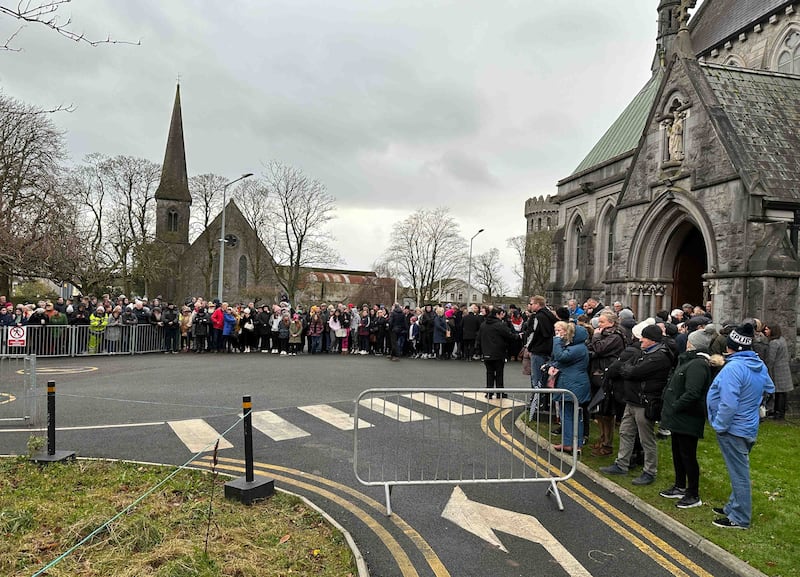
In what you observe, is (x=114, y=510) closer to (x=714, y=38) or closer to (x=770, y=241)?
(x=770, y=241)

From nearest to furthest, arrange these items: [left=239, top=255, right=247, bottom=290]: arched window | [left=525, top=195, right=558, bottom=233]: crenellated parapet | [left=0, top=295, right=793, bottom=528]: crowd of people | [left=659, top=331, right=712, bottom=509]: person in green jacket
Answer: [left=0, top=295, right=793, bottom=528]: crowd of people
[left=659, top=331, right=712, bottom=509]: person in green jacket
[left=239, top=255, right=247, bottom=290]: arched window
[left=525, top=195, right=558, bottom=233]: crenellated parapet

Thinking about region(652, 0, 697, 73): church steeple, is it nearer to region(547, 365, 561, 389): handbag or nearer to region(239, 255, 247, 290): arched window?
region(547, 365, 561, 389): handbag

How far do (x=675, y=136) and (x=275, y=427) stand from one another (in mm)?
13242

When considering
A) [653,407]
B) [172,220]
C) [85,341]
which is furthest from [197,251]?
[653,407]

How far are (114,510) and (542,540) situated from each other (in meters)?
4.04

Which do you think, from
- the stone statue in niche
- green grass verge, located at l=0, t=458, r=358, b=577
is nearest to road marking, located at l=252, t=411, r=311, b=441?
green grass verge, located at l=0, t=458, r=358, b=577

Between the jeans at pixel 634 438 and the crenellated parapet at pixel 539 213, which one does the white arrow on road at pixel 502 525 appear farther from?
the crenellated parapet at pixel 539 213

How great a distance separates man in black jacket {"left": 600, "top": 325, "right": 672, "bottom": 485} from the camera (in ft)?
21.3

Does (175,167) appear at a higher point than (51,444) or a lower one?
higher

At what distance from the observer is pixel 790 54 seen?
20984mm

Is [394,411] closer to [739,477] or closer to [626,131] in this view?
[739,477]

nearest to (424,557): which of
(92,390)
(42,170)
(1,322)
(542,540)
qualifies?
(542,540)

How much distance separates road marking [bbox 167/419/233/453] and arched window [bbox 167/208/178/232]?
54.4 metres

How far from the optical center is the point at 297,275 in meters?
52.7
